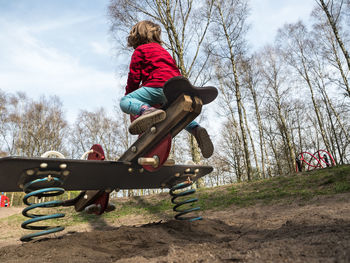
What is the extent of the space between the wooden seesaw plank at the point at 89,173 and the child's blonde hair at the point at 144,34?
1.40 m

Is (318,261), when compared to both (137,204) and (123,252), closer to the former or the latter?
(123,252)

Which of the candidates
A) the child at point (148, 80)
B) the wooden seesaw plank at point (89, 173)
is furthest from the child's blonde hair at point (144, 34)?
the wooden seesaw plank at point (89, 173)

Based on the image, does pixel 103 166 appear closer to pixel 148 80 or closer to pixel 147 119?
pixel 147 119

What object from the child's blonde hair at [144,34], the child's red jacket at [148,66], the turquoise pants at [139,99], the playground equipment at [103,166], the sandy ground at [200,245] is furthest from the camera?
the child's blonde hair at [144,34]

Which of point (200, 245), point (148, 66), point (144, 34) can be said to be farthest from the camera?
point (144, 34)

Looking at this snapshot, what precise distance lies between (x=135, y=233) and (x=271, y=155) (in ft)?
95.2

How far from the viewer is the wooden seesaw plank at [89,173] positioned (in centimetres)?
203

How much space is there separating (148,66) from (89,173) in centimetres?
123

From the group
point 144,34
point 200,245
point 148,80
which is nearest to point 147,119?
point 148,80

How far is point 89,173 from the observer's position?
2416 millimetres

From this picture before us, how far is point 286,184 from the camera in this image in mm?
6367

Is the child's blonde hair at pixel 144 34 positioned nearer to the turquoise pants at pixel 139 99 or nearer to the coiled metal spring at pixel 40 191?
the turquoise pants at pixel 139 99

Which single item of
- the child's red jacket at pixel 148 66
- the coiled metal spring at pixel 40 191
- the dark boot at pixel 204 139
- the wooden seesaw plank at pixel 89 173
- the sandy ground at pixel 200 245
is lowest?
the sandy ground at pixel 200 245

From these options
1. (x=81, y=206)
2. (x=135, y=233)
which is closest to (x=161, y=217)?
(x=81, y=206)
